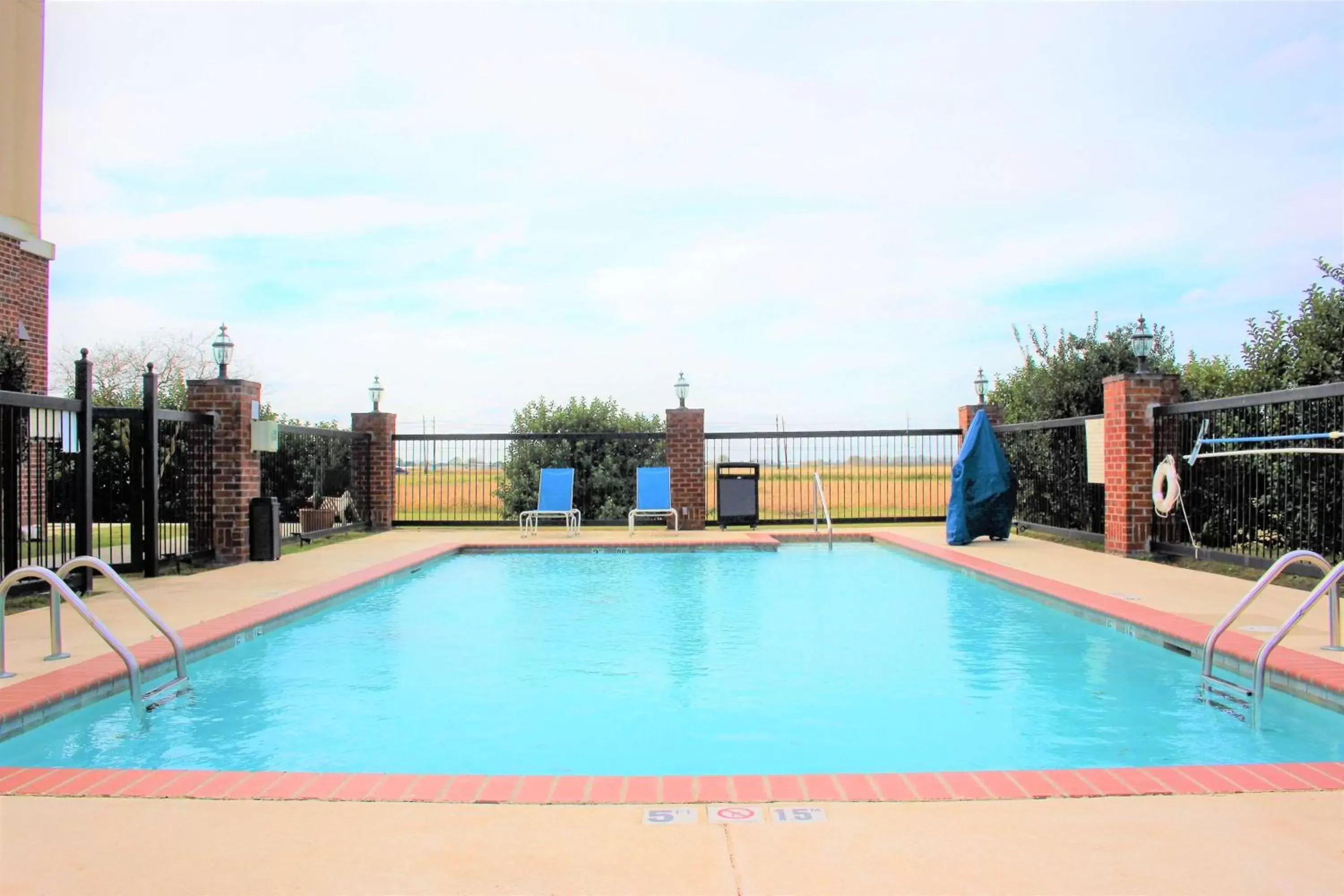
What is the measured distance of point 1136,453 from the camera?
931cm

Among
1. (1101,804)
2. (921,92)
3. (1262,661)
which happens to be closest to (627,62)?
(921,92)

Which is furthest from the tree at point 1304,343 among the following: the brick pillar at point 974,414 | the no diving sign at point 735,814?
the no diving sign at point 735,814

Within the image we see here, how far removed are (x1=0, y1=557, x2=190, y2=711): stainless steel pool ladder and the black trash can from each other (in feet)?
13.9

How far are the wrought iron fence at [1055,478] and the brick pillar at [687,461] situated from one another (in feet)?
13.7

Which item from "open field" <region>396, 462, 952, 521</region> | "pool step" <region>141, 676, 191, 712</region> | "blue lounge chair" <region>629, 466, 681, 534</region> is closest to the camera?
"pool step" <region>141, 676, 191, 712</region>

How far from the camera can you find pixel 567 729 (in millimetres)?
4090

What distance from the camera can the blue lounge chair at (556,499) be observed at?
40.8 feet

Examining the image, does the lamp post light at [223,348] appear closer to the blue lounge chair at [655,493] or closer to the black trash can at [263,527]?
the black trash can at [263,527]

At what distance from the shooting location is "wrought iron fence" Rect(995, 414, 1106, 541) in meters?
10.8

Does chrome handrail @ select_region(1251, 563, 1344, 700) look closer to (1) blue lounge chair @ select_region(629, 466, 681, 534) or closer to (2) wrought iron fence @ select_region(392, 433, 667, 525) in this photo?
(1) blue lounge chair @ select_region(629, 466, 681, 534)

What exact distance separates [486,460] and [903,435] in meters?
6.35

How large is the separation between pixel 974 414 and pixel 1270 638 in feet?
30.0

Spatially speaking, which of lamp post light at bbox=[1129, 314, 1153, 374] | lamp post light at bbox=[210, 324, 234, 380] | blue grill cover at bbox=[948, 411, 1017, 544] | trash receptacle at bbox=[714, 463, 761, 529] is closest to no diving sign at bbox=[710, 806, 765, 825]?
lamp post light at bbox=[210, 324, 234, 380]

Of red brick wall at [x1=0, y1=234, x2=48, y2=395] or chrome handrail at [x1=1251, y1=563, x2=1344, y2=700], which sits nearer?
chrome handrail at [x1=1251, y1=563, x2=1344, y2=700]
